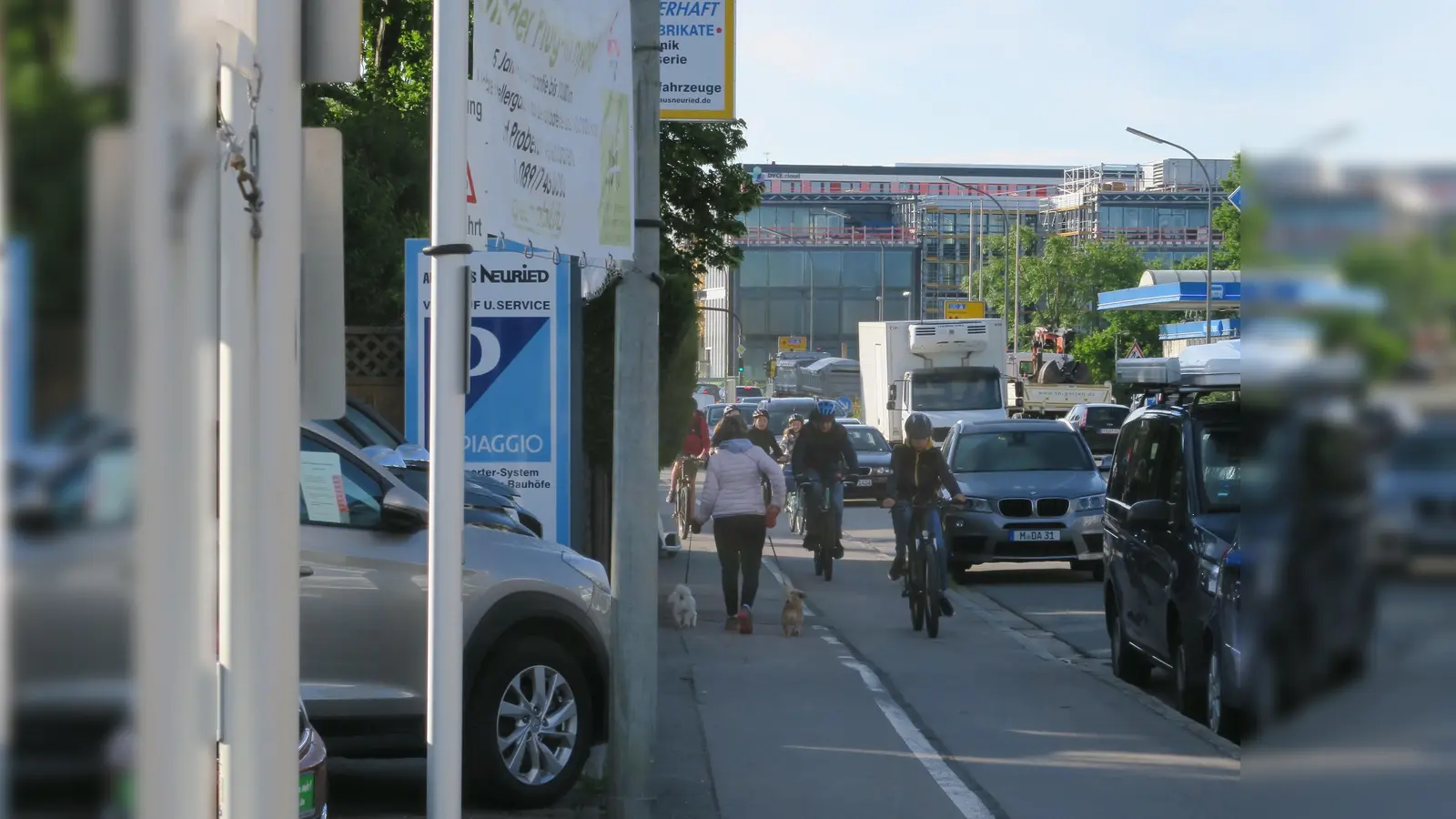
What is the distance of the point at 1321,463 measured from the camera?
147 cm

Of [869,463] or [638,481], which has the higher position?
[638,481]

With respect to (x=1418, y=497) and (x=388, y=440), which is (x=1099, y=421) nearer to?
(x=388, y=440)

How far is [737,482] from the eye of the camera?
1394 centimetres

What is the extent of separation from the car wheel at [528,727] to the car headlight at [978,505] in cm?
1156

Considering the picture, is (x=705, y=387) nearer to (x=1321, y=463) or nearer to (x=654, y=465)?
(x=654, y=465)

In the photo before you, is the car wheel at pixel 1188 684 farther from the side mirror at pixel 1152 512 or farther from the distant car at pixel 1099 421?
the distant car at pixel 1099 421

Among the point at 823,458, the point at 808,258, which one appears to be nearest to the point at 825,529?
the point at 823,458

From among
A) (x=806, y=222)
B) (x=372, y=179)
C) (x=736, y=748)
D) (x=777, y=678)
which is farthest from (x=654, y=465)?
(x=806, y=222)

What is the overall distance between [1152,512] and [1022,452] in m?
10.7

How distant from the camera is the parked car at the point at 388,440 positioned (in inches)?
368

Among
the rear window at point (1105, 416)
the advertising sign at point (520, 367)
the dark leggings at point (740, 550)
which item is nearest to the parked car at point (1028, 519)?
the dark leggings at point (740, 550)

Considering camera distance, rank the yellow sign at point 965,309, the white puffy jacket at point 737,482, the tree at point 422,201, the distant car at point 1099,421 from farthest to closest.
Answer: the yellow sign at point 965,309
the distant car at point 1099,421
the white puffy jacket at point 737,482
the tree at point 422,201

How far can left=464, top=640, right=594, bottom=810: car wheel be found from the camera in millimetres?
7133

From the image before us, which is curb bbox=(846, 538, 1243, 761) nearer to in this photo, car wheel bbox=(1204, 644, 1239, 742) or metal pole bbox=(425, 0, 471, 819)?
car wheel bbox=(1204, 644, 1239, 742)
